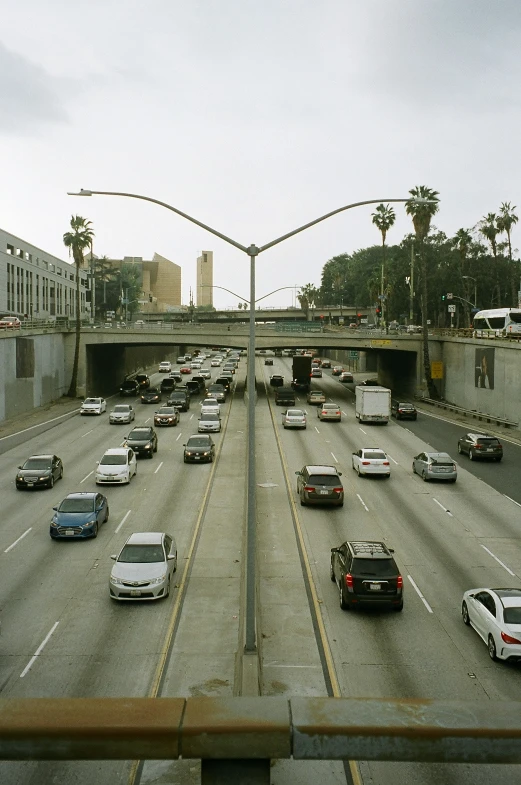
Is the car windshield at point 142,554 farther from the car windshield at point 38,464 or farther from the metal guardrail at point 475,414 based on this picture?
the metal guardrail at point 475,414

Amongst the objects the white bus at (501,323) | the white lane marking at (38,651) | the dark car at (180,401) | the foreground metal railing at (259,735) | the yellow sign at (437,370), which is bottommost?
the white lane marking at (38,651)

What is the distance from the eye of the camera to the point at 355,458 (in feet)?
127

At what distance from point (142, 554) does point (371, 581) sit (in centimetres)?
621

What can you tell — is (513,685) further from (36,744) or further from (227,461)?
(227,461)

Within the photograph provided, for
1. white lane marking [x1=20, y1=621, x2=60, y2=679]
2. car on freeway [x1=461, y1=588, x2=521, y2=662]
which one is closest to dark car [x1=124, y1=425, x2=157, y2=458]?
white lane marking [x1=20, y1=621, x2=60, y2=679]

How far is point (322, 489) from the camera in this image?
30547 millimetres

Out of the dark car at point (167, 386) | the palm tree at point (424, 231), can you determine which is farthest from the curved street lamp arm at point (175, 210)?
the dark car at point (167, 386)

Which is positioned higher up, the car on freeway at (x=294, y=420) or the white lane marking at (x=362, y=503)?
the car on freeway at (x=294, y=420)

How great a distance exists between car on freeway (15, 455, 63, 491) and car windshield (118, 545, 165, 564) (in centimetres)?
1445

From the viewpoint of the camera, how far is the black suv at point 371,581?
18.8 meters

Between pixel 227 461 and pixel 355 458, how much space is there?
738 centimetres

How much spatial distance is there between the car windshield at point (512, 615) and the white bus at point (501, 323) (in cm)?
4444

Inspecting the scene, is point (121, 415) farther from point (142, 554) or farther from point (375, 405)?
point (142, 554)

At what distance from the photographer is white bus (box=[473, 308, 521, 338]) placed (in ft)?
200
